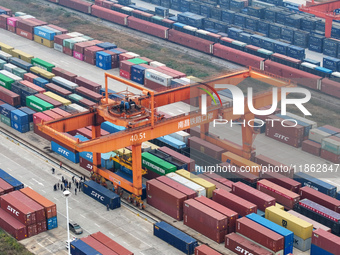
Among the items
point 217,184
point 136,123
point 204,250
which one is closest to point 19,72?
point 136,123

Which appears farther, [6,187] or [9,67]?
[9,67]

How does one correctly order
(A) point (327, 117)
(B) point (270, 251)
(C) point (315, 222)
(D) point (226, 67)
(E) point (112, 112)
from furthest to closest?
(D) point (226, 67), (A) point (327, 117), (E) point (112, 112), (C) point (315, 222), (B) point (270, 251)

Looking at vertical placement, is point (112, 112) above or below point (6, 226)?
above

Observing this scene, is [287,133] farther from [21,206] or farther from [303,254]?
[21,206]

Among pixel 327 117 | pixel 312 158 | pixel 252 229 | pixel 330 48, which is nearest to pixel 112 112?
pixel 252 229

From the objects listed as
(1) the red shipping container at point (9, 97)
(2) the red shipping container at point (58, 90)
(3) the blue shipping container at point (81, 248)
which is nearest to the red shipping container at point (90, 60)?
(2) the red shipping container at point (58, 90)

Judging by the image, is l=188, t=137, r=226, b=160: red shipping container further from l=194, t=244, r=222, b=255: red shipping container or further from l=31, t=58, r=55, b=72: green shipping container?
l=31, t=58, r=55, b=72: green shipping container

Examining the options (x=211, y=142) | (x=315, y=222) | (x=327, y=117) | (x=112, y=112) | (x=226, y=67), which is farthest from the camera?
(x=226, y=67)

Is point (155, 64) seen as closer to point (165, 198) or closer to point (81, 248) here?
point (165, 198)

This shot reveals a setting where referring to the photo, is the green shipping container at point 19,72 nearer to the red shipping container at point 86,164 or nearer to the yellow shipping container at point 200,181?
the red shipping container at point 86,164
